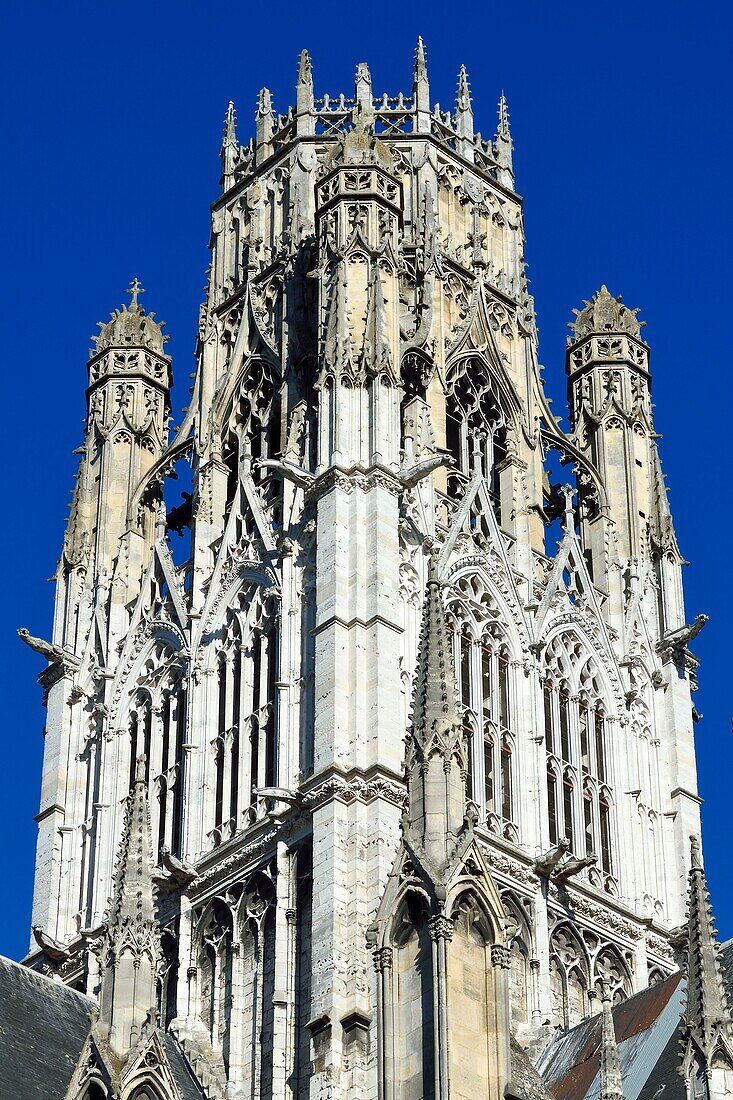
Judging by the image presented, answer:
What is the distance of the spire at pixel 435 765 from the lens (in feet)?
98.0

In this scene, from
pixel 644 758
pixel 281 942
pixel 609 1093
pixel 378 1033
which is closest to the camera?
pixel 378 1033

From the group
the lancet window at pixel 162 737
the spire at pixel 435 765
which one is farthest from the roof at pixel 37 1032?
the spire at pixel 435 765

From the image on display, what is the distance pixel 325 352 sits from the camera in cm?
4753

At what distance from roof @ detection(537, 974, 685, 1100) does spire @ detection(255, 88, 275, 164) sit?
18.3m

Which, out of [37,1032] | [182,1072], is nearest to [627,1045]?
[182,1072]

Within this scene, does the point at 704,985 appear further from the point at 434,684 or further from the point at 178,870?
the point at 178,870

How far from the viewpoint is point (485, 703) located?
153ft

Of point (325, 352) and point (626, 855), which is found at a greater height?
point (325, 352)

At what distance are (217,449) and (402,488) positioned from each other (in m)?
5.06

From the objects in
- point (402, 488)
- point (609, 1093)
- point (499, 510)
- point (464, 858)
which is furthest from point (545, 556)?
point (464, 858)

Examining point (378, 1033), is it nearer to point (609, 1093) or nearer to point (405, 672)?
point (609, 1093)

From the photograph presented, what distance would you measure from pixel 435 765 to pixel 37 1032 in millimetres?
11194

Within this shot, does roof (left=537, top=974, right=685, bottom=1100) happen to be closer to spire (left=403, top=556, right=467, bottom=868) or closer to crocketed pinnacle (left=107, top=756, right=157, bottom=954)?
crocketed pinnacle (left=107, top=756, right=157, bottom=954)

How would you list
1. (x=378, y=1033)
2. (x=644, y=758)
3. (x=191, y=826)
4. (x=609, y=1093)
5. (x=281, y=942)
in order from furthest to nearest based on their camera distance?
1. (x=644, y=758)
2. (x=191, y=826)
3. (x=281, y=942)
4. (x=609, y=1093)
5. (x=378, y=1033)
